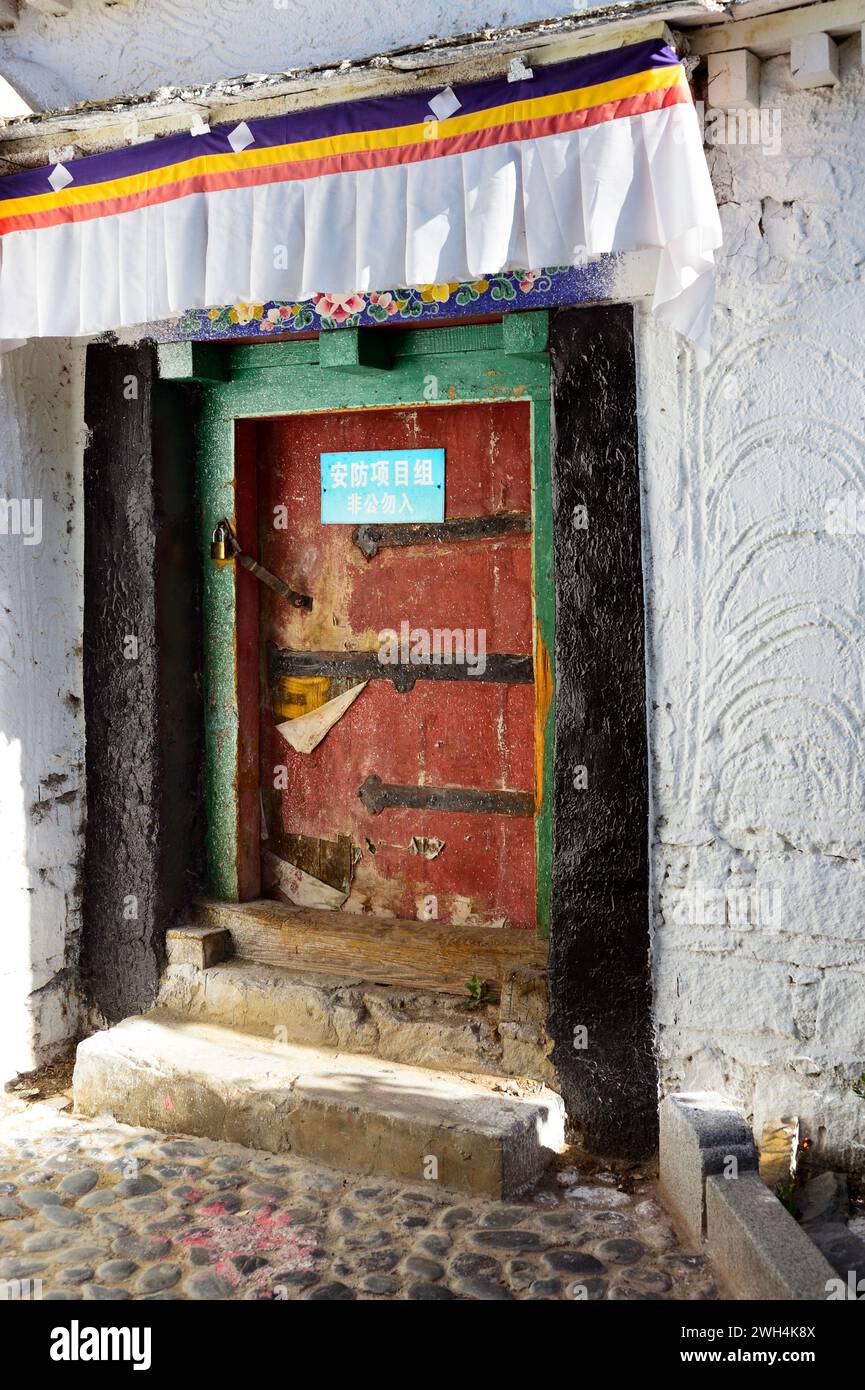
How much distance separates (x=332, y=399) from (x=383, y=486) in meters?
0.40

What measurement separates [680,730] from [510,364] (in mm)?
1539

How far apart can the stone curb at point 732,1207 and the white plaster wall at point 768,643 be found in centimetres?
29

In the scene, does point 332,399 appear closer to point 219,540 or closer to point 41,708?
point 219,540

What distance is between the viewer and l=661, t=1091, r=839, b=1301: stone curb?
11.4 feet

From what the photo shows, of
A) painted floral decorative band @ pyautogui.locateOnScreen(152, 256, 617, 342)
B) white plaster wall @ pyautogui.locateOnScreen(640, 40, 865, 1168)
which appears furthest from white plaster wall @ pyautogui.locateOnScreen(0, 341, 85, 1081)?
white plaster wall @ pyautogui.locateOnScreen(640, 40, 865, 1168)

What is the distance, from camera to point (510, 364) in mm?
4961

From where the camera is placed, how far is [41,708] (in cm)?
557

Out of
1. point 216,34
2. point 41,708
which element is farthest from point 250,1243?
point 216,34

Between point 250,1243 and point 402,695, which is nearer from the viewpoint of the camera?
point 250,1243

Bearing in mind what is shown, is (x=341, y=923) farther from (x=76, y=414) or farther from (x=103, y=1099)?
(x=76, y=414)

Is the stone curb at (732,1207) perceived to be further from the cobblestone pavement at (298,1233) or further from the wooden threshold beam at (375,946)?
the wooden threshold beam at (375,946)

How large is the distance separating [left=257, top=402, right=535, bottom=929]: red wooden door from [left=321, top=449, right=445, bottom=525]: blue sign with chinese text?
0.06m

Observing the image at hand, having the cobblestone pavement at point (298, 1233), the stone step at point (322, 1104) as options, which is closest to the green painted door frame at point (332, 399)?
the stone step at point (322, 1104)
